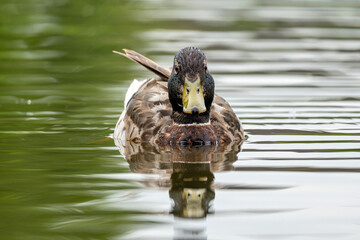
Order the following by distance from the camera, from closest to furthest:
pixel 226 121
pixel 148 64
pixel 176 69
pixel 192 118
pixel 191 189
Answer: pixel 191 189 → pixel 176 69 → pixel 192 118 → pixel 226 121 → pixel 148 64

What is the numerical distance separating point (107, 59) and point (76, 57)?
614 mm

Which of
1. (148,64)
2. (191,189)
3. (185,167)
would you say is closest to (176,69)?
(148,64)

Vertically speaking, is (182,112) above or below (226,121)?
above

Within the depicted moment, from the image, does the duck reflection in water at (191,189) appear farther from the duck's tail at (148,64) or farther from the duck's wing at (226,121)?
the duck's tail at (148,64)

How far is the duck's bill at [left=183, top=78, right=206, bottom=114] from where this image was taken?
32.0ft

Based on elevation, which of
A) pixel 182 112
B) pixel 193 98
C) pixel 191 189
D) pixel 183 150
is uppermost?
pixel 193 98

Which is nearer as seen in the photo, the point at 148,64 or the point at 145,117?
the point at 145,117

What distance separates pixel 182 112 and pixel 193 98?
542 mm

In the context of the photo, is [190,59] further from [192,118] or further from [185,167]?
[185,167]

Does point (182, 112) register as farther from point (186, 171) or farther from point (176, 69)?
point (186, 171)

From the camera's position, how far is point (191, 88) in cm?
985

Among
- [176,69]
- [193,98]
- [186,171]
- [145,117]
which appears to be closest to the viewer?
[186,171]

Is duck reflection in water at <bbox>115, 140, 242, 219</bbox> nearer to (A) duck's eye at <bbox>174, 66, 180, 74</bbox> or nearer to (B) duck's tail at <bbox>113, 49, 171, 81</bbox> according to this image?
(A) duck's eye at <bbox>174, 66, 180, 74</bbox>

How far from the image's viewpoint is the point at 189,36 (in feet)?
67.2
